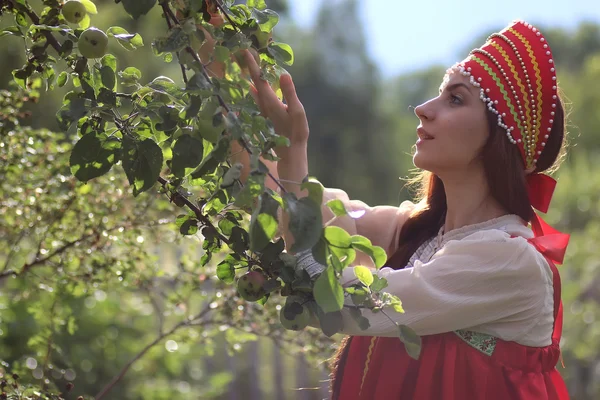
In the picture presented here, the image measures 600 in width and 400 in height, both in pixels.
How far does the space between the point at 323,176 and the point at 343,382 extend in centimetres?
1902

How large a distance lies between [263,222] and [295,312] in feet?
0.82

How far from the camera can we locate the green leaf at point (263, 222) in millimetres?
931

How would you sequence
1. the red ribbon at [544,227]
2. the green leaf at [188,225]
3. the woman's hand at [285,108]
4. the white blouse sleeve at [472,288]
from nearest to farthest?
the green leaf at [188,225]
the woman's hand at [285,108]
the white blouse sleeve at [472,288]
the red ribbon at [544,227]

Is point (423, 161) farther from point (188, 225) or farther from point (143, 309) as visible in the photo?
point (143, 309)

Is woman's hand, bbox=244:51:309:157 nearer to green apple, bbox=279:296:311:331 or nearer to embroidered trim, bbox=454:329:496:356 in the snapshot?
green apple, bbox=279:296:311:331

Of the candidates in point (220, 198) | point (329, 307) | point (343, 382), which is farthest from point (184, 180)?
point (343, 382)

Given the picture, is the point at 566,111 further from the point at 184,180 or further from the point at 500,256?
the point at 184,180

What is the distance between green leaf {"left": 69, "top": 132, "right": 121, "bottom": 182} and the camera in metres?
1.13

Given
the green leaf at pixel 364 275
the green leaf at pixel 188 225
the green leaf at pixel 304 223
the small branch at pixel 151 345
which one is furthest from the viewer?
the small branch at pixel 151 345

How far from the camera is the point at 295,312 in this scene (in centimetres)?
114

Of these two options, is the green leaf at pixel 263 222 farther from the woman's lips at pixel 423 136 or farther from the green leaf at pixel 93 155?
the woman's lips at pixel 423 136

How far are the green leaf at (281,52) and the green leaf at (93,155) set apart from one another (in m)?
0.27

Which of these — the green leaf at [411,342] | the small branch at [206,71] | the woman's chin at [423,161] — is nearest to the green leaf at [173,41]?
the small branch at [206,71]

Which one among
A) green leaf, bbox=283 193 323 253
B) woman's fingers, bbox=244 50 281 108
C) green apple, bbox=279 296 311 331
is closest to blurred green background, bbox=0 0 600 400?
woman's fingers, bbox=244 50 281 108
